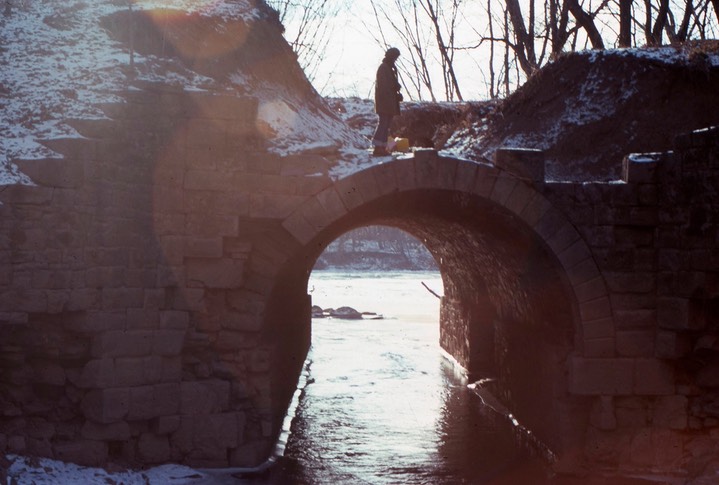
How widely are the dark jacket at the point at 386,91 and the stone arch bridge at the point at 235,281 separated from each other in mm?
1805

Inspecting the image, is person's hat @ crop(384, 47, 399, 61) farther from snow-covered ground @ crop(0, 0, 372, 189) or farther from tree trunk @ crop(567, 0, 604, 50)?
tree trunk @ crop(567, 0, 604, 50)

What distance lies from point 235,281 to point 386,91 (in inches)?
158

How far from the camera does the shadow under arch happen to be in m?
10.2

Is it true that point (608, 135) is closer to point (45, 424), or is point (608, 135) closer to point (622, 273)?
point (622, 273)

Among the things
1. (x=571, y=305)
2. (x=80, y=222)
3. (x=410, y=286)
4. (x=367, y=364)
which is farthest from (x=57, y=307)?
(x=410, y=286)

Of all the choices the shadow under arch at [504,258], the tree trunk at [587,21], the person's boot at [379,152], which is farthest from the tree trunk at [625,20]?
the person's boot at [379,152]

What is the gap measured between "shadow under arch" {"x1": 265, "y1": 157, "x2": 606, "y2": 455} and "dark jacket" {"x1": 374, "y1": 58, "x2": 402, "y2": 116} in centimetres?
147

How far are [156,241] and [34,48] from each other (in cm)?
396

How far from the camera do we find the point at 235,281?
9.81 m

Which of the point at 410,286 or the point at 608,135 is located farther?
the point at 410,286

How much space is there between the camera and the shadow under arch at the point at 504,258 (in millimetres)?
10203

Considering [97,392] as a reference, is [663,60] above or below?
above

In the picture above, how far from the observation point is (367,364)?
18844mm

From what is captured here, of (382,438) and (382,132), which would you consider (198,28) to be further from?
(382,438)
